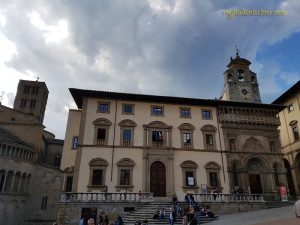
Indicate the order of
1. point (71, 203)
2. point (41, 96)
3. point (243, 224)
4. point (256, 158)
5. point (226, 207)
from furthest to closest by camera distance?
point (41, 96) → point (256, 158) → point (226, 207) → point (71, 203) → point (243, 224)

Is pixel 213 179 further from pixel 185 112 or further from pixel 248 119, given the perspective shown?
pixel 248 119

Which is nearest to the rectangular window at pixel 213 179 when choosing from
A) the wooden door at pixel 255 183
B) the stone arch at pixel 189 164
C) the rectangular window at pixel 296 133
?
the stone arch at pixel 189 164

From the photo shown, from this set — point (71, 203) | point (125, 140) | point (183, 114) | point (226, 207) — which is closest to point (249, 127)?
point (183, 114)

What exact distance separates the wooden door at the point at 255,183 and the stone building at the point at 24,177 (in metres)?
25.9

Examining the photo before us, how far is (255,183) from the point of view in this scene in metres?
27.0

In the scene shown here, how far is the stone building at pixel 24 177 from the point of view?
27.8 m

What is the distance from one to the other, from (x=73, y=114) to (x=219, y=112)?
755 inches

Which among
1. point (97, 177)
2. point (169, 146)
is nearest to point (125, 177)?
point (97, 177)

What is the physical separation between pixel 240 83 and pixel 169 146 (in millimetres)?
16980

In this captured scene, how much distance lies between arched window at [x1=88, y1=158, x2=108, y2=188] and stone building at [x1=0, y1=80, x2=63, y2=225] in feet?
35.8

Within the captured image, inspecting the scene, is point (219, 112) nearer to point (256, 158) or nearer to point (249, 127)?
point (249, 127)

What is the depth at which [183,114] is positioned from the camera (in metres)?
28.1

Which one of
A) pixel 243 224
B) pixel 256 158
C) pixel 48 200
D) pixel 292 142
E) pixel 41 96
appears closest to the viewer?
pixel 243 224

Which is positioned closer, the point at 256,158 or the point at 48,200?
the point at 256,158
